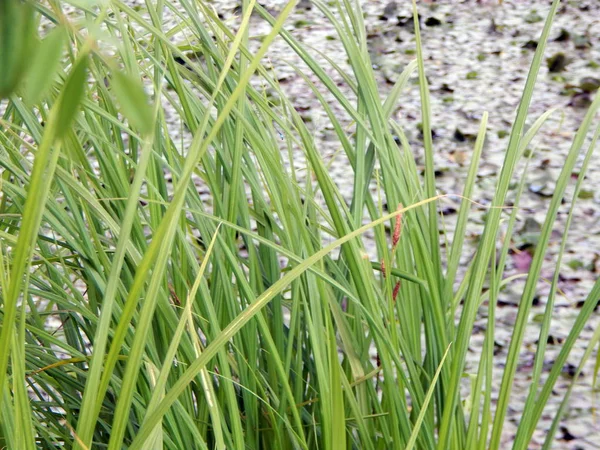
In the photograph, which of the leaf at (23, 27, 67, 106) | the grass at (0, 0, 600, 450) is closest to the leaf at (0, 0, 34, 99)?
the leaf at (23, 27, 67, 106)

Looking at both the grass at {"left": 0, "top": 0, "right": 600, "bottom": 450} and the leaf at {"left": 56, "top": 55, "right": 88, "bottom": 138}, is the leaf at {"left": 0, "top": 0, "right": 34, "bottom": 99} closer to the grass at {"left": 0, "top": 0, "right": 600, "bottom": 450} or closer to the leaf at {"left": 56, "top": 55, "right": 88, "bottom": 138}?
the leaf at {"left": 56, "top": 55, "right": 88, "bottom": 138}

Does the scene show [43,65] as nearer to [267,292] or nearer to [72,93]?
[72,93]

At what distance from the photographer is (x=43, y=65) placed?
29 cm

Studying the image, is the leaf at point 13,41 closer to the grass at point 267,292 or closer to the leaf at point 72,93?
the leaf at point 72,93

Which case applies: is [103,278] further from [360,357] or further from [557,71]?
[557,71]

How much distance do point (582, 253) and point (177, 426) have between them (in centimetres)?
199

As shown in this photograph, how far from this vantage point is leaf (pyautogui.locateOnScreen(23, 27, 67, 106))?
290 millimetres

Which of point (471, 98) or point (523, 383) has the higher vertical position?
point (471, 98)

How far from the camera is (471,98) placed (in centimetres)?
356

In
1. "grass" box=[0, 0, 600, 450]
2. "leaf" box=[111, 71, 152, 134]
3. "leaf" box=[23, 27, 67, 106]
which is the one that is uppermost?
"leaf" box=[23, 27, 67, 106]

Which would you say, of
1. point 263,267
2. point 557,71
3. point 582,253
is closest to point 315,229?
point 263,267

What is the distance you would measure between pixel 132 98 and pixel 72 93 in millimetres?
27

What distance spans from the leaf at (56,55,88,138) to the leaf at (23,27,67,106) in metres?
0.01

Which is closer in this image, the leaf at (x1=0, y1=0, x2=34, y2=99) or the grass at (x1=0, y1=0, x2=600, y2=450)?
the leaf at (x1=0, y1=0, x2=34, y2=99)
